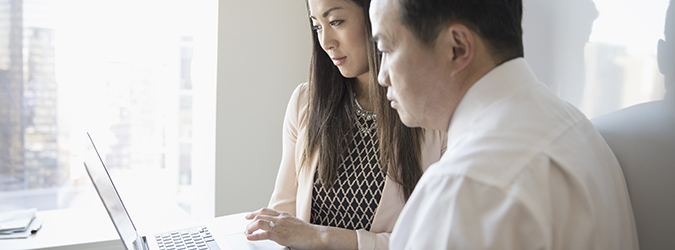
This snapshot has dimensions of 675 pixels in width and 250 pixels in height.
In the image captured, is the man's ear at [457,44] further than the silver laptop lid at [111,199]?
No

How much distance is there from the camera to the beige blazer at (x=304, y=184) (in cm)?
120

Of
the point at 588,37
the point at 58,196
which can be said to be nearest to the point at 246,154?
the point at 58,196

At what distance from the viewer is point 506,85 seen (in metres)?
0.58

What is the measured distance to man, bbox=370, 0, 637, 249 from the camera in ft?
1.60

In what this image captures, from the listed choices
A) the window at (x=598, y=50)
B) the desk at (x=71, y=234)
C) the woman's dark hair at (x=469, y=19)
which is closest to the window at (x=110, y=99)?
the desk at (x=71, y=234)

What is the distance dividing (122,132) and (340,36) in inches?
71.7

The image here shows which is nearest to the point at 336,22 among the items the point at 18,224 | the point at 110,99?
the point at 18,224

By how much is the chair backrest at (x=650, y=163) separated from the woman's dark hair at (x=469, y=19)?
0.91ft

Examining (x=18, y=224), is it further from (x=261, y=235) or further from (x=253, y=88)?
(x=261, y=235)

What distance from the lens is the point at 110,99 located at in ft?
8.05

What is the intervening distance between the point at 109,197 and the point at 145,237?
0.20 m

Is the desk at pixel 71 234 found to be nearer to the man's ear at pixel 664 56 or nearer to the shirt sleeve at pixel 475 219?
the shirt sleeve at pixel 475 219

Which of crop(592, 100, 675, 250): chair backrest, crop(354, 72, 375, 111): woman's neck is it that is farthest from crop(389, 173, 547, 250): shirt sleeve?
crop(354, 72, 375, 111): woman's neck

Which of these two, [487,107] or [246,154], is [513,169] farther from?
[246,154]
